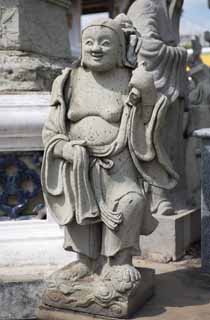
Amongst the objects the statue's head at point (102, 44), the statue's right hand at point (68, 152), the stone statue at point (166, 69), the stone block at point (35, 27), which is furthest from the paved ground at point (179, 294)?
the stone block at point (35, 27)

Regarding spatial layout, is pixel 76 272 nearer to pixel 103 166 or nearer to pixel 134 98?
pixel 103 166

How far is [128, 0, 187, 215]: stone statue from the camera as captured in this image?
148 inches

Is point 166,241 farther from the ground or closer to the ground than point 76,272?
closer to the ground

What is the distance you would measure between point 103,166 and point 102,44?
2.00 ft

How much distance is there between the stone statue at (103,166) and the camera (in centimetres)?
248

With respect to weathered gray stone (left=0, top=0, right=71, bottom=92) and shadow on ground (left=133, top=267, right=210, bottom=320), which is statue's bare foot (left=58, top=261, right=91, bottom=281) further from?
weathered gray stone (left=0, top=0, right=71, bottom=92)

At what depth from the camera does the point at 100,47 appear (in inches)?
99.8

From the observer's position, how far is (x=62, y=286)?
8.48ft

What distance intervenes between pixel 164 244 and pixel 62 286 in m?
1.20

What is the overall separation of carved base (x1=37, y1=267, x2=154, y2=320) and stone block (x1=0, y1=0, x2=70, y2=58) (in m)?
1.70

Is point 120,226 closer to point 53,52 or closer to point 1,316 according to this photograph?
point 1,316

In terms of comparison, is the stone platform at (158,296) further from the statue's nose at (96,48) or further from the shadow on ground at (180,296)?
the statue's nose at (96,48)

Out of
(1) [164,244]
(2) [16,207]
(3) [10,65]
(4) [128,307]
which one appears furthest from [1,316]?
(3) [10,65]

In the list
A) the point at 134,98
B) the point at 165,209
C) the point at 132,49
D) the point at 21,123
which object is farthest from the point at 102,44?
the point at 165,209
